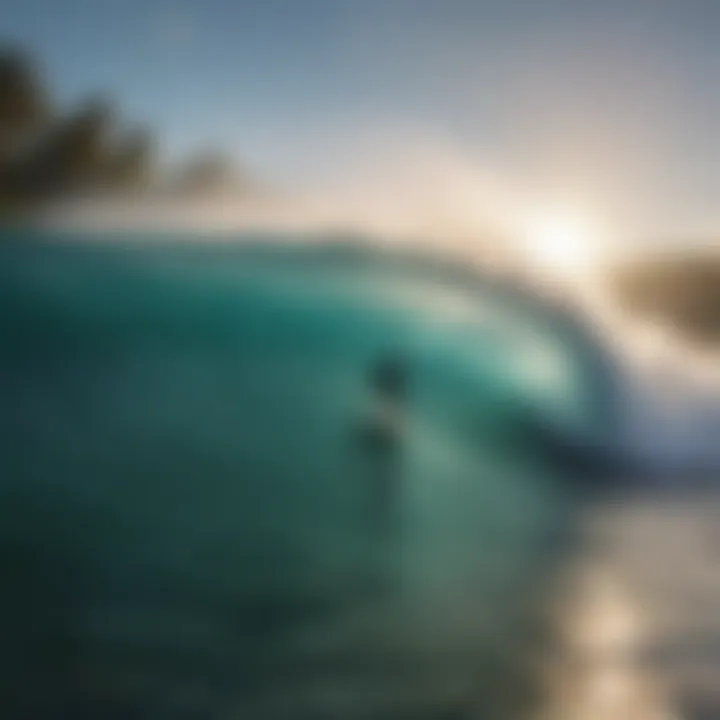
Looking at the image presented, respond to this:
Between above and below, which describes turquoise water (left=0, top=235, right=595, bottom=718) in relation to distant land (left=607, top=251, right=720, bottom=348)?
below

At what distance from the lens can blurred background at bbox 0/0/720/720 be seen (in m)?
0.91

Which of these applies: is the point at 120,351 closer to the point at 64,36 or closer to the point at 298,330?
the point at 298,330

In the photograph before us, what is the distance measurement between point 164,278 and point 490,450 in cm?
30

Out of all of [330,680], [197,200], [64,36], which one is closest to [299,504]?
[330,680]

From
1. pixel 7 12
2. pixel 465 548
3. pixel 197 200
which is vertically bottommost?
pixel 465 548

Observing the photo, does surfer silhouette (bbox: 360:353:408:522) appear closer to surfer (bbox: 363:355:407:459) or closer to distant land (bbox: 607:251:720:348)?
surfer (bbox: 363:355:407:459)

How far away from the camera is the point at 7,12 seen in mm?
935

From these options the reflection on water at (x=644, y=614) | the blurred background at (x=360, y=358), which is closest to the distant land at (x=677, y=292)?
the blurred background at (x=360, y=358)

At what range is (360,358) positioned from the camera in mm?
951

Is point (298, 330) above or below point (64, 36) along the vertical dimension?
below

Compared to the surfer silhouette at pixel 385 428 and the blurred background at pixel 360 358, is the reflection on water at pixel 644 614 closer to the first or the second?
the blurred background at pixel 360 358

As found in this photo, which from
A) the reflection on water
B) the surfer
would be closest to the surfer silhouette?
the surfer

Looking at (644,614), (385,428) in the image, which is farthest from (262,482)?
(644,614)

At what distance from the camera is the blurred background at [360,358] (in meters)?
0.91
